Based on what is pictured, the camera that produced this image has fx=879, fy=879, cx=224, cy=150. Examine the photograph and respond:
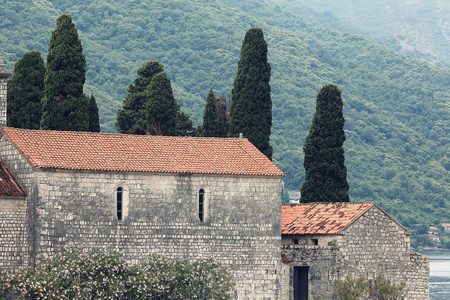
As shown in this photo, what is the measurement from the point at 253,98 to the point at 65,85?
11.9 metres

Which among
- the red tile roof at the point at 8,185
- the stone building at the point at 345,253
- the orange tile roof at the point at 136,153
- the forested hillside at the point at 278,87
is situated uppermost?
the forested hillside at the point at 278,87

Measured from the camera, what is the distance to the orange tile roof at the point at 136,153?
1577 inches

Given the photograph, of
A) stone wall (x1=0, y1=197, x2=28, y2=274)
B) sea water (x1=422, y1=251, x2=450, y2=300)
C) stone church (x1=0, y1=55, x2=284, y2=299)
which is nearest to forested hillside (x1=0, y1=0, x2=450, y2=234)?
sea water (x1=422, y1=251, x2=450, y2=300)

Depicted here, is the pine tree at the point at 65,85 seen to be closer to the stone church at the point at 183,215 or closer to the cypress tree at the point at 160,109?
the stone church at the point at 183,215

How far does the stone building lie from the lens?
148 feet

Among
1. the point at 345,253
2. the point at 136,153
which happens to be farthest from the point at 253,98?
the point at 136,153

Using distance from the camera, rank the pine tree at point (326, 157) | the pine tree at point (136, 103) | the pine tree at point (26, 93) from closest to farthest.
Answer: the pine tree at point (326, 157), the pine tree at point (26, 93), the pine tree at point (136, 103)

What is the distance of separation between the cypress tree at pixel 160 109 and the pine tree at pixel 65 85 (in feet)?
28.7

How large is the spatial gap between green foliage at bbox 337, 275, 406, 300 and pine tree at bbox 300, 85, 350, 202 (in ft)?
34.0

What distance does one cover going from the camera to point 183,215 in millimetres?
41719

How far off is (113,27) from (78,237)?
145m

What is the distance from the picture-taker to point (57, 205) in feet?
128

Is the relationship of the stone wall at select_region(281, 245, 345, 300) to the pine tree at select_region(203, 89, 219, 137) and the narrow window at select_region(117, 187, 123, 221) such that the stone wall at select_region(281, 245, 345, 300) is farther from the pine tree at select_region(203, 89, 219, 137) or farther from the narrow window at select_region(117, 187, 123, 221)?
the pine tree at select_region(203, 89, 219, 137)

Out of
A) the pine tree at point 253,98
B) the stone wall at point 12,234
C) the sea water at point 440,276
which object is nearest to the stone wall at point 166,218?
the stone wall at point 12,234
